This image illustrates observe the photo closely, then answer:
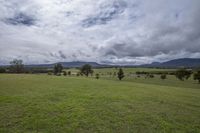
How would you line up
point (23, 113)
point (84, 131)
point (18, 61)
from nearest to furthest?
point (84, 131) → point (23, 113) → point (18, 61)

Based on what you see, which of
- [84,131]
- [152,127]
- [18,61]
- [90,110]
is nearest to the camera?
[84,131]

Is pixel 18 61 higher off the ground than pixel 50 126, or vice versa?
pixel 18 61

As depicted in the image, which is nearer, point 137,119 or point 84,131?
point 84,131

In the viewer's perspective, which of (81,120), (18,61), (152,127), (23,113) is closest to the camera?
(152,127)

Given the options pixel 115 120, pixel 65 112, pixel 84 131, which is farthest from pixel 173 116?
pixel 65 112

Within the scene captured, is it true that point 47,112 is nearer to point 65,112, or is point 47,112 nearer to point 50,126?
point 65,112

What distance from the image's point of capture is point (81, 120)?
1154 cm

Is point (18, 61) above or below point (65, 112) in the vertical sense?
above

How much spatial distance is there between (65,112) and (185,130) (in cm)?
853

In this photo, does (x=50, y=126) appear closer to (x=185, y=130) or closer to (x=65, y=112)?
(x=65, y=112)

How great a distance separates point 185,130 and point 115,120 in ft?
14.2

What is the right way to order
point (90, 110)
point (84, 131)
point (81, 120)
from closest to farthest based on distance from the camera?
point (84, 131) < point (81, 120) < point (90, 110)


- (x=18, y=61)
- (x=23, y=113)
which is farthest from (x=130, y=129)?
(x=18, y=61)

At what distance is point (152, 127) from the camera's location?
1058 cm
